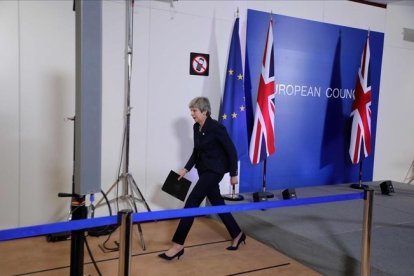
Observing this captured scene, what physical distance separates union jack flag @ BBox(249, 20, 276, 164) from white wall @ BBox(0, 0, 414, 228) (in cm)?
50

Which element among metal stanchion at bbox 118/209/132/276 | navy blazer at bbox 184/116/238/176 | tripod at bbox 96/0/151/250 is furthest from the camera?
tripod at bbox 96/0/151/250

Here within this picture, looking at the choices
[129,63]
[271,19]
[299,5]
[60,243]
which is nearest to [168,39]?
[129,63]

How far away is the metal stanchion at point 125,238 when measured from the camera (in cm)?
177

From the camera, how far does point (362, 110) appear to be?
523 centimetres

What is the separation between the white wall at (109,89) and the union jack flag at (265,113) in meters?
0.50

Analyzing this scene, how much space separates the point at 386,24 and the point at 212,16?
3045 millimetres

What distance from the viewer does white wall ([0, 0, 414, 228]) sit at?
3.64 metres

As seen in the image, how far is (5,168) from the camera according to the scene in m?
3.64

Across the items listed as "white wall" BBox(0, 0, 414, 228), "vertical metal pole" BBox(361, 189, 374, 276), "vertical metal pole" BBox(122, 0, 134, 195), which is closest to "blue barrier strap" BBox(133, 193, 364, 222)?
"vertical metal pole" BBox(361, 189, 374, 276)

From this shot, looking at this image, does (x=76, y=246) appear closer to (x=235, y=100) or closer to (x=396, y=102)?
(x=235, y=100)

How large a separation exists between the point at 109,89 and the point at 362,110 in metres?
3.38

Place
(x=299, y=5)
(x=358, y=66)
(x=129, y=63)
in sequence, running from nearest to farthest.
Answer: (x=129, y=63)
(x=299, y=5)
(x=358, y=66)

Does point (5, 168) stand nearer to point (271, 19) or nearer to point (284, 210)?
point (284, 210)

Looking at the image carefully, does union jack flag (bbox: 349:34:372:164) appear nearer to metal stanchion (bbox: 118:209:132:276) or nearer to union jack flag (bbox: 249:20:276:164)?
union jack flag (bbox: 249:20:276:164)
